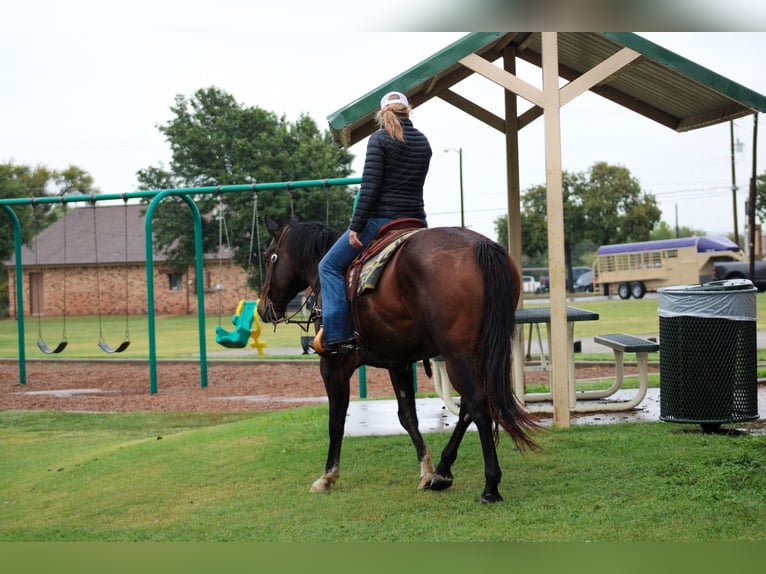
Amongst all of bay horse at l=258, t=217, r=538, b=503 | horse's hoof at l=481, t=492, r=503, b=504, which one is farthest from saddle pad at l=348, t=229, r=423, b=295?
horse's hoof at l=481, t=492, r=503, b=504

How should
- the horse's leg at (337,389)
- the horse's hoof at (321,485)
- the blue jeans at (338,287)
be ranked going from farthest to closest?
the horse's leg at (337,389)
the horse's hoof at (321,485)
the blue jeans at (338,287)

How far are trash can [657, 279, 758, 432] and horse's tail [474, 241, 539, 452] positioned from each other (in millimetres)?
2283

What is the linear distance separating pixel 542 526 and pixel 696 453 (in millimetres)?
2026

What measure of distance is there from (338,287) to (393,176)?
877mm

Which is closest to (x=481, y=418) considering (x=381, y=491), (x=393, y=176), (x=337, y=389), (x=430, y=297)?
(x=430, y=297)

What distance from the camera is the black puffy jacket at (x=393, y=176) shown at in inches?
241

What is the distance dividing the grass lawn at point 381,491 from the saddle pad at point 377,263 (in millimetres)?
1460

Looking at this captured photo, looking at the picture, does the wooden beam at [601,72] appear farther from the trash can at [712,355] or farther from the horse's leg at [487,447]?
the horse's leg at [487,447]

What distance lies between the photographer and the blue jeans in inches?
248

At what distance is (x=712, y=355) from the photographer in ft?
23.4

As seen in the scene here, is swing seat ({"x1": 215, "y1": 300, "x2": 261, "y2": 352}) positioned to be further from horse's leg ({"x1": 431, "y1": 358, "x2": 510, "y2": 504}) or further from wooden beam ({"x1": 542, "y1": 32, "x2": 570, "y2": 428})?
horse's leg ({"x1": 431, "y1": 358, "x2": 510, "y2": 504})

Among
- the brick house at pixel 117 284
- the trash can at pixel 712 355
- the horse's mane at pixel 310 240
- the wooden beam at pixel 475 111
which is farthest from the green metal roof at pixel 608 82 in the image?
the brick house at pixel 117 284

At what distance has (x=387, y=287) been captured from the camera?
19.5 ft
